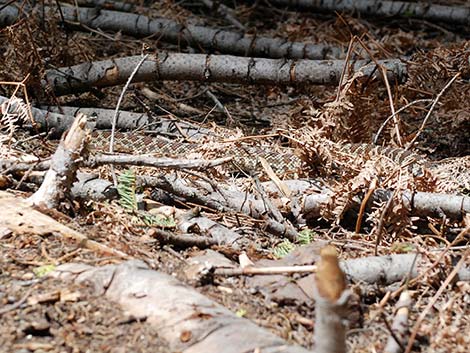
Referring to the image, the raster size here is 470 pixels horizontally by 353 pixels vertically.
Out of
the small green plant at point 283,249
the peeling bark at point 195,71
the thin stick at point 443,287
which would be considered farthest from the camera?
the peeling bark at point 195,71

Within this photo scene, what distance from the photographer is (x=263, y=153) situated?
607 centimetres

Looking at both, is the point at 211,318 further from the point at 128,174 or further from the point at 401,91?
the point at 401,91

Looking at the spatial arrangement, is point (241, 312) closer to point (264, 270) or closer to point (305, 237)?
point (264, 270)

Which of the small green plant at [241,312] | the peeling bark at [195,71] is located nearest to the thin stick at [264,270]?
the small green plant at [241,312]

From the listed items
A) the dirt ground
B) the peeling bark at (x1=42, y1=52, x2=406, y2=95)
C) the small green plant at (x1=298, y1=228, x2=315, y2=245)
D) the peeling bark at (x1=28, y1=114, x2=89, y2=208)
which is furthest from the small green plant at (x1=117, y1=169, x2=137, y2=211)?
the peeling bark at (x1=42, y1=52, x2=406, y2=95)

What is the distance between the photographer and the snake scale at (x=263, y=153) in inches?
202

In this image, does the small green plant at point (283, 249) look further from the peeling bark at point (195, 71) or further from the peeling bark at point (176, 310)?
the peeling bark at point (195, 71)

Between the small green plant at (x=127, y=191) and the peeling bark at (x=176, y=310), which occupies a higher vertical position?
the peeling bark at (x=176, y=310)

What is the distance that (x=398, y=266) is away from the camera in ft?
11.5

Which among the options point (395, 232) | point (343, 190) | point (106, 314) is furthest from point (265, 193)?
point (106, 314)

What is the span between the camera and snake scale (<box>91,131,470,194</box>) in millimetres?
5125

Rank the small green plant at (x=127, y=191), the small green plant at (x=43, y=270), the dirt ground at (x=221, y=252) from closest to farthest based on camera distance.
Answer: the dirt ground at (x=221, y=252) < the small green plant at (x=43, y=270) < the small green plant at (x=127, y=191)

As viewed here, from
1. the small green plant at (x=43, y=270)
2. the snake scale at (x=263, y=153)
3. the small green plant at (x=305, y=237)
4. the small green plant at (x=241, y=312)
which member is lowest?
the snake scale at (x=263, y=153)

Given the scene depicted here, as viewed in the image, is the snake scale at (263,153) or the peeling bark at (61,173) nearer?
the peeling bark at (61,173)
